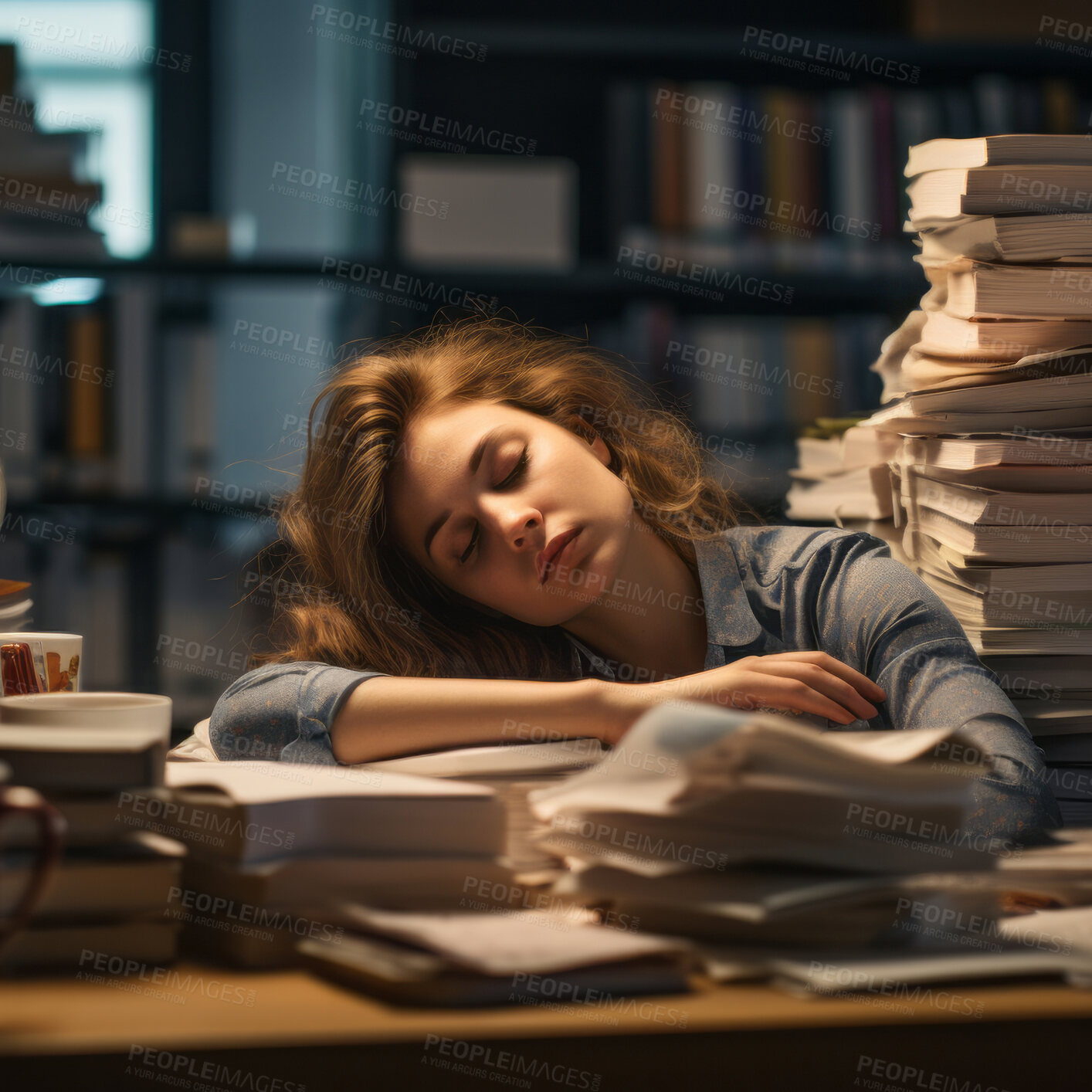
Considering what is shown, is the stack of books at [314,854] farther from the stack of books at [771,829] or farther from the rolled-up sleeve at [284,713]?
the rolled-up sleeve at [284,713]

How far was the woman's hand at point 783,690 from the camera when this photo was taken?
915 mm

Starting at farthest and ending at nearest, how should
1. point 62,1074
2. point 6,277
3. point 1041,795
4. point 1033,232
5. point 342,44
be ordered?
point 342,44 → point 6,277 → point 1033,232 → point 1041,795 → point 62,1074

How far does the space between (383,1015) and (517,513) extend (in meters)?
0.72

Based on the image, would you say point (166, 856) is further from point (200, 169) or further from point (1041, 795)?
point (200, 169)

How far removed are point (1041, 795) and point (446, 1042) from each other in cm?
61

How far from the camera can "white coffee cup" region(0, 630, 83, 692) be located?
36.2 inches

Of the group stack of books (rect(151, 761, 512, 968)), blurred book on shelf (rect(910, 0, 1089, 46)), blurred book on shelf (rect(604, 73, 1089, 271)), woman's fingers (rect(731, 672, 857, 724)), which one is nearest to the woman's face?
woman's fingers (rect(731, 672, 857, 724))

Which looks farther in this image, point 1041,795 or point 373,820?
point 1041,795

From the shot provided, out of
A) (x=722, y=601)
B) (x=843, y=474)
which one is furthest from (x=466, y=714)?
(x=843, y=474)

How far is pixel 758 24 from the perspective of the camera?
2826 mm

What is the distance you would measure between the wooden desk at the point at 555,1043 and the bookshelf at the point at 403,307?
1859 mm

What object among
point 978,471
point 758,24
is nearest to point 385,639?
point 978,471

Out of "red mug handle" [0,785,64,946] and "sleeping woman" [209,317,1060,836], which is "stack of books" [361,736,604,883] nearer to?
"sleeping woman" [209,317,1060,836]

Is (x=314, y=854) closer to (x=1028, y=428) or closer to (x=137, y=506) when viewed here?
(x=1028, y=428)
